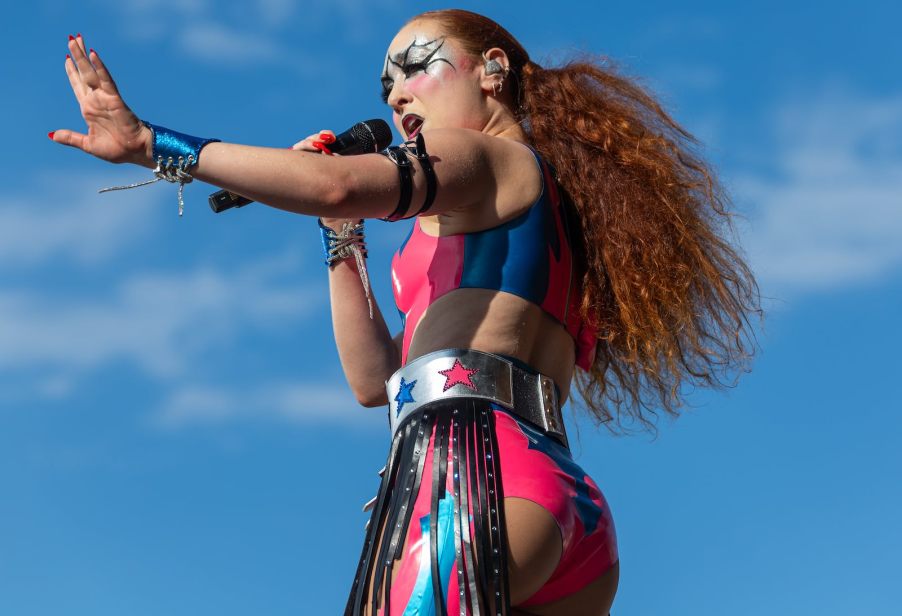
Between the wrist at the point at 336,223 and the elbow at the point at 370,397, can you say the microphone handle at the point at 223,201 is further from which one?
the elbow at the point at 370,397

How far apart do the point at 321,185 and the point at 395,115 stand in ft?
3.49

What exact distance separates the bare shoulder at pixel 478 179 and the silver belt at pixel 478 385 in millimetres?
370

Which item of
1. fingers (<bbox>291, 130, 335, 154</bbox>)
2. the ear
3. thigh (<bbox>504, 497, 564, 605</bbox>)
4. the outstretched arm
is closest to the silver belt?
thigh (<bbox>504, 497, 564, 605</bbox>)

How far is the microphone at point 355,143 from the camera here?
385 cm

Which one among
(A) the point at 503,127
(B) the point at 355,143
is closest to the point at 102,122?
(B) the point at 355,143

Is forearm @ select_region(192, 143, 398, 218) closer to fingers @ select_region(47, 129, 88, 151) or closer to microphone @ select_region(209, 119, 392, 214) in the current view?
fingers @ select_region(47, 129, 88, 151)

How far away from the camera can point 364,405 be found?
420 centimetres

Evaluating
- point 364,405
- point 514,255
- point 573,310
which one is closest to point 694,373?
point 573,310

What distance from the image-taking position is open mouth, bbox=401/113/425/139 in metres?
3.87

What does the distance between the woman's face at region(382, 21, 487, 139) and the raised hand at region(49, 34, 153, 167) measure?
1.00 metres

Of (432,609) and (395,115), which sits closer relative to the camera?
(432,609)

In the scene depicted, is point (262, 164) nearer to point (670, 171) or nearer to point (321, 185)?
point (321, 185)

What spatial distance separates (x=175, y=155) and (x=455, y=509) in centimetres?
106

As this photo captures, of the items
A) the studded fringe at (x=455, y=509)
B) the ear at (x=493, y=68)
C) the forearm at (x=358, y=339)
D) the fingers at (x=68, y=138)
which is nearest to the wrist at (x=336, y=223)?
the forearm at (x=358, y=339)
